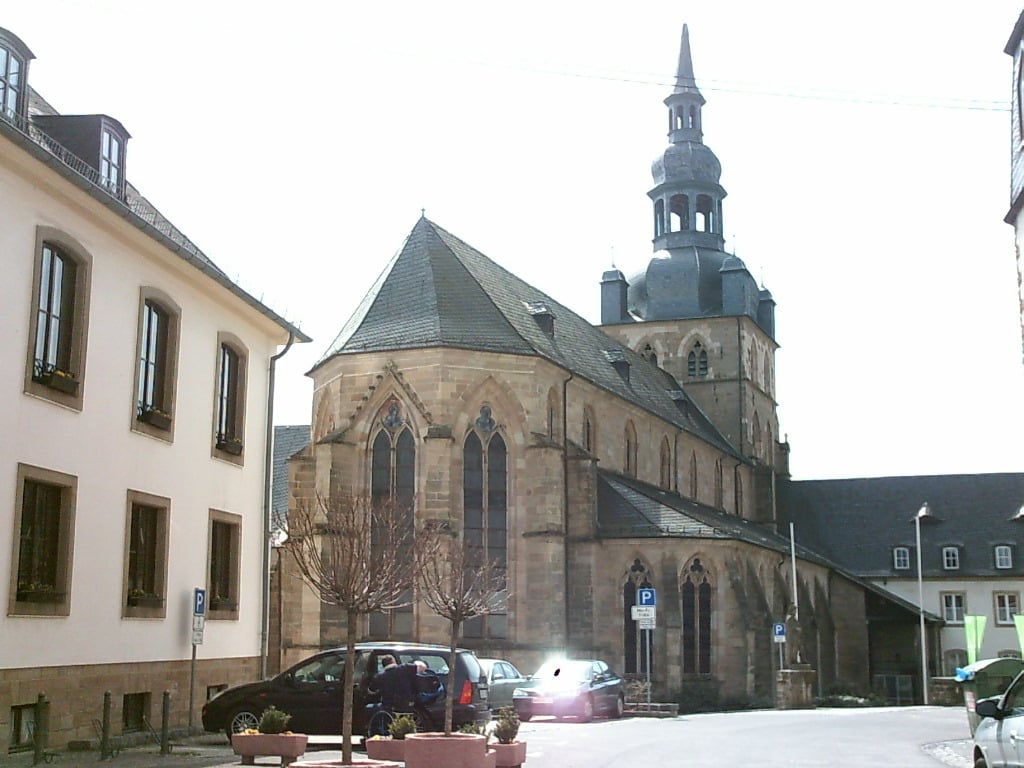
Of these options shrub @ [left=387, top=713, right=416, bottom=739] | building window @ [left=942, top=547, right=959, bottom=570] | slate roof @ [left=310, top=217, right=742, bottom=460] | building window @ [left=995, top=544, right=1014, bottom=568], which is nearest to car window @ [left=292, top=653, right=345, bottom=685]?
shrub @ [left=387, top=713, right=416, bottom=739]

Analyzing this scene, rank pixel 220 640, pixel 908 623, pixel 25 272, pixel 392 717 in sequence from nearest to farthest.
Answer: pixel 25 272, pixel 392 717, pixel 220 640, pixel 908 623

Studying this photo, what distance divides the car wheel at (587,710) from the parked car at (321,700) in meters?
7.26

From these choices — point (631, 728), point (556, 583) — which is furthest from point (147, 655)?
point (556, 583)

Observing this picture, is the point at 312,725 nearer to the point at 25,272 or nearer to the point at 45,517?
the point at 45,517

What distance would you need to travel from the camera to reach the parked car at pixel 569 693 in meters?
26.8

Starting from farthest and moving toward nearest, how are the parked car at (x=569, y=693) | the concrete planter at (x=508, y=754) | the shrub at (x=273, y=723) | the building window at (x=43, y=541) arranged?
the parked car at (x=569, y=693)
the building window at (x=43, y=541)
the shrub at (x=273, y=723)
the concrete planter at (x=508, y=754)

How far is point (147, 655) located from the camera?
19.8 m

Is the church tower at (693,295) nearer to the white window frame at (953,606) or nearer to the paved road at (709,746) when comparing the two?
the white window frame at (953,606)

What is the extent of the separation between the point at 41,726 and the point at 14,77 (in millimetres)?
8434

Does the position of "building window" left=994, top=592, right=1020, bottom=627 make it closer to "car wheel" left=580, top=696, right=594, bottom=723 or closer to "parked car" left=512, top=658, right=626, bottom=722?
"parked car" left=512, top=658, right=626, bottom=722

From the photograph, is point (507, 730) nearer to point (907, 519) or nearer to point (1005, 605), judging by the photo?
point (1005, 605)

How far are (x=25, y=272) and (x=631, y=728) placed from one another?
45.1 feet

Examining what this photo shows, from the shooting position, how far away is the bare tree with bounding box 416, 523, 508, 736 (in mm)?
21906

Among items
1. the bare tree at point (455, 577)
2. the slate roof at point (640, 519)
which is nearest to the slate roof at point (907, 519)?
the slate roof at point (640, 519)
